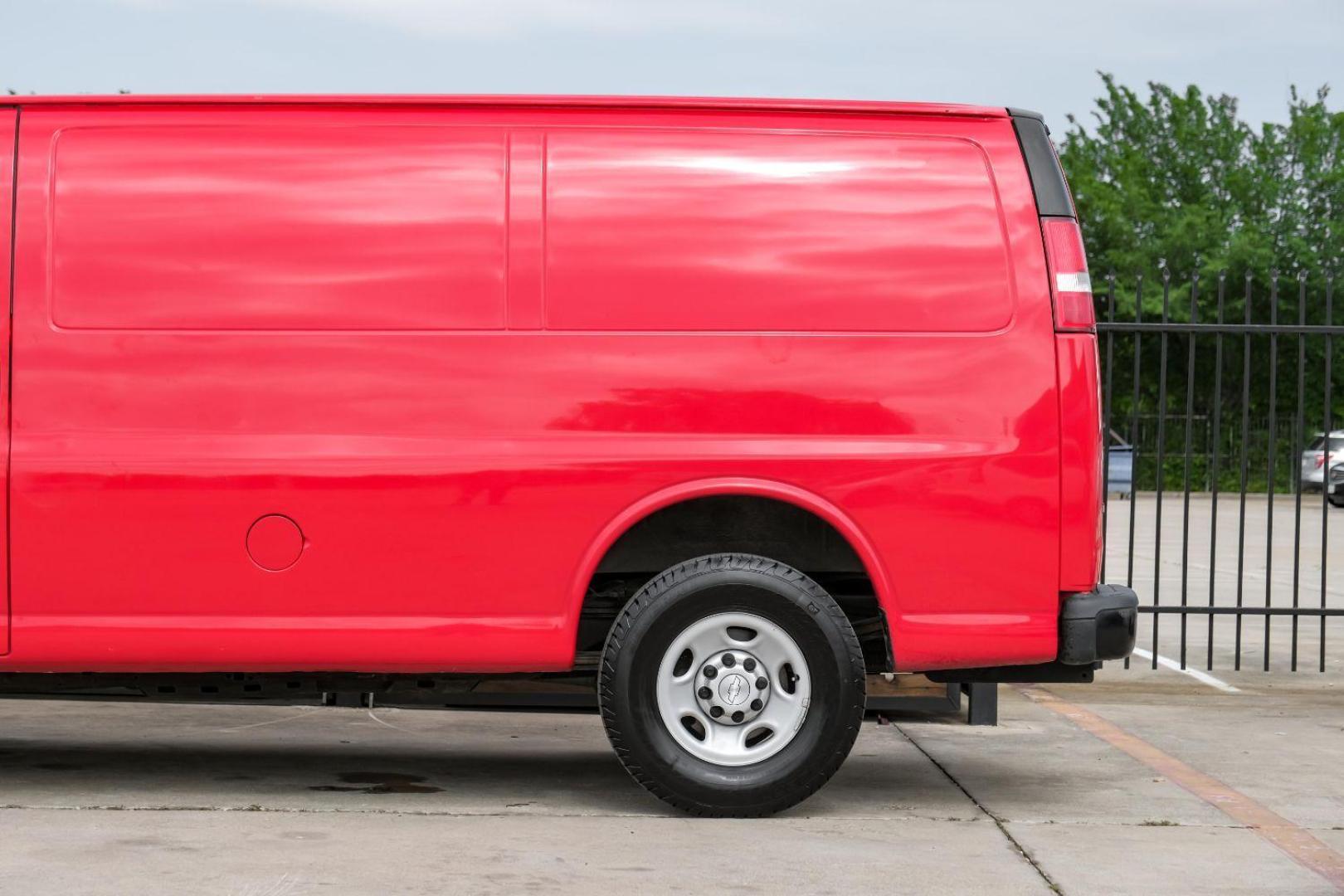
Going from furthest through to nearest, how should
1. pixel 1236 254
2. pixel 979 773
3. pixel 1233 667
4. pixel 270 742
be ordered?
1. pixel 1236 254
2. pixel 1233 667
3. pixel 270 742
4. pixel 979 773

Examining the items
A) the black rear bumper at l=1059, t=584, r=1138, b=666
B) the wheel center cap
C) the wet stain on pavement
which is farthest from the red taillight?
the wet stain on pavement

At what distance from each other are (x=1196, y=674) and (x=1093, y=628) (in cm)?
452

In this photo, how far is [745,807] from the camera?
5.90 metres

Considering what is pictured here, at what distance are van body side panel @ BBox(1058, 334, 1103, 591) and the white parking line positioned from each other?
157 inches

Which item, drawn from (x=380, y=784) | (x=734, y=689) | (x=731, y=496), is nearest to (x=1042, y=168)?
(x=731, y=496)

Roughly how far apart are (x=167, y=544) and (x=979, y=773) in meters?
3.04

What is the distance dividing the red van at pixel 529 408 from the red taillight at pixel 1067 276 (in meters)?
0.01

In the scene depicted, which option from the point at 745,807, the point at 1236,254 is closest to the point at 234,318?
the point at 745,807

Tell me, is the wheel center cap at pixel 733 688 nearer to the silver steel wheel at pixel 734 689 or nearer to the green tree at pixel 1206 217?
the silver steel wheel at pixel 734 689

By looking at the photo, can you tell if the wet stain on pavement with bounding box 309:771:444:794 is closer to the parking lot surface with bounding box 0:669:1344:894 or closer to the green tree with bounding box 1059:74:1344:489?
the parking lot surface with bounding box 0:669:1344:894

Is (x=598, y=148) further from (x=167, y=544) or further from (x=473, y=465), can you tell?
(x=167, y=544)

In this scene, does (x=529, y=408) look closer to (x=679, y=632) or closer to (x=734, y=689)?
(x=679, y=632)

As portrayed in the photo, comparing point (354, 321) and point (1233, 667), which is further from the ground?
point (354, 321)

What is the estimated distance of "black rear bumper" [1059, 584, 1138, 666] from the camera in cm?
588
